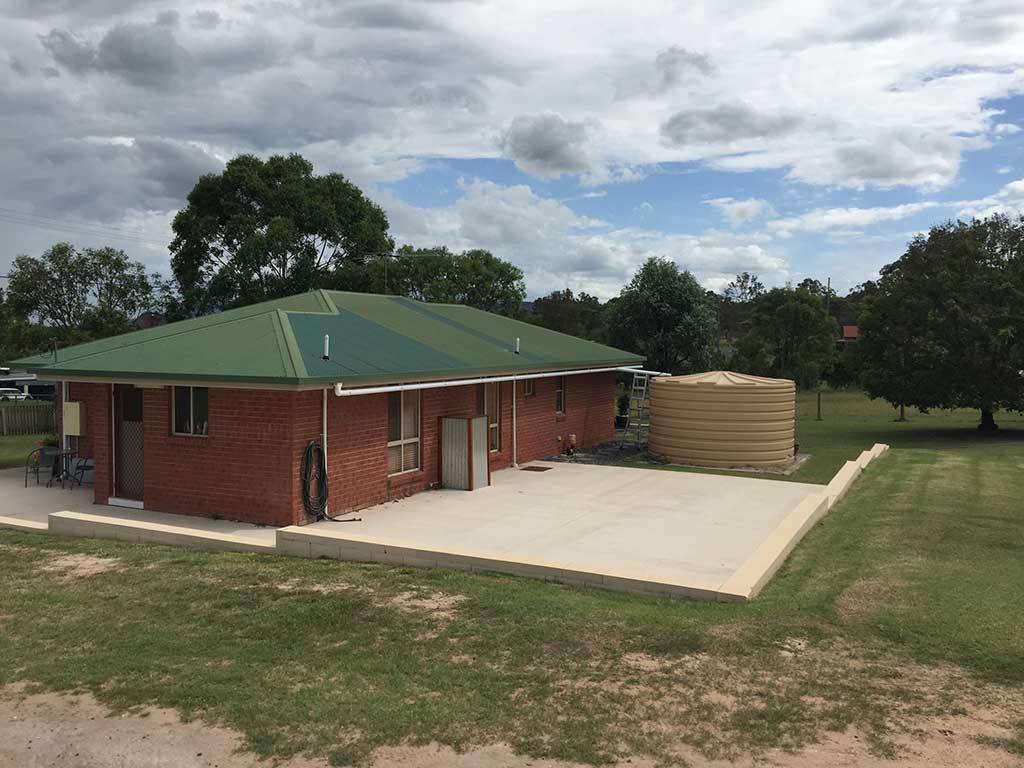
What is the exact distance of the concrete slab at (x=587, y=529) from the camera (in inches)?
364

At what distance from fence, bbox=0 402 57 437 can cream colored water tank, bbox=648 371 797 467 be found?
2111 centimetres

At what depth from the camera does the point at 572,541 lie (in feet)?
37.3

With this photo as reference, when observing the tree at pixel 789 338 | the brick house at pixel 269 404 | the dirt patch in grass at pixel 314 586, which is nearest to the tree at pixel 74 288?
the brick house at pixel 269 404

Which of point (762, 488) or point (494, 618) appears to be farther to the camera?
point (762, 488)

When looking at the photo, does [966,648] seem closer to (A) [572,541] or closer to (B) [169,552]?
(A) [572,541]

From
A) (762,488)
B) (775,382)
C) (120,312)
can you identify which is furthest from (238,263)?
(762,488)

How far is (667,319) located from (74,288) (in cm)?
2362

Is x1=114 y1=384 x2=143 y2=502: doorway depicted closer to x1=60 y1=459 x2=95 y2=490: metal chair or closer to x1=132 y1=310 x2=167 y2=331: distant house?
x1=60 y1=459 x2=95 y2=490: metal chair

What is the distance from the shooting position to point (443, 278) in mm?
38781

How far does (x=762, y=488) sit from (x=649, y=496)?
2555 millimetres

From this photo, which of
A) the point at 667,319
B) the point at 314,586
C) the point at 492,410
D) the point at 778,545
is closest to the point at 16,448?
the point at 492,410

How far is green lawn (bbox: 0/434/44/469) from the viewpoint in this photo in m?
19.8

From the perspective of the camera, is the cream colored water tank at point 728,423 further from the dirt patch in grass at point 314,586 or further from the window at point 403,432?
the dirt patch in grass at point 314,586

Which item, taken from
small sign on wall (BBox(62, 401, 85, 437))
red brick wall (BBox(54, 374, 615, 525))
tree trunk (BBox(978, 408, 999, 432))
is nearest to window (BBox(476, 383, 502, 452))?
red brick wall (BBox(54, 374, 615, 525))
